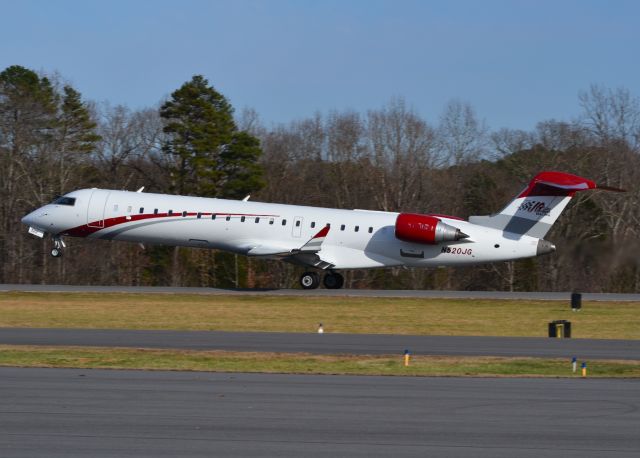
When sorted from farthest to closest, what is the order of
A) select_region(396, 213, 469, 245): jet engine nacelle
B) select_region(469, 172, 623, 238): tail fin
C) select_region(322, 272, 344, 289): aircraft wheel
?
1. select_region(322, 272, 344, 289): aircraft wheel
2. select_region(396, 213, 469, 245): jet engine nacelle
3. select_region(469, 172, 623, 238): tail fin

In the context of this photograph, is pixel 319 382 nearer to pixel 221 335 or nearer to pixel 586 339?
pixel 221 335

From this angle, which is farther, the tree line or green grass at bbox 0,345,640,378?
the tree line

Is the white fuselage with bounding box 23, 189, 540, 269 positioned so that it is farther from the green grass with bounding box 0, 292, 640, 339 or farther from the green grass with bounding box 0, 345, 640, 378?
the green grass with bounding box 0, 345, 640, 378

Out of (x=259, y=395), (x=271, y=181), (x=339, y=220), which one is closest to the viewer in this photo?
(x=259, y=395)

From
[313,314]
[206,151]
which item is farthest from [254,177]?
[313,314]

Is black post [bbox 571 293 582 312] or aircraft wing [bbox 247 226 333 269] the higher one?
aircraft wing [bbox 247 226 333 269]

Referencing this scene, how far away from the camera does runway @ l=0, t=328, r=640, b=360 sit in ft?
72.9

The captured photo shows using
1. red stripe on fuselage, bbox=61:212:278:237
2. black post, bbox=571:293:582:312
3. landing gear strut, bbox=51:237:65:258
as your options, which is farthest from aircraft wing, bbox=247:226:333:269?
Answer: black post, bbox=571:293:582:312

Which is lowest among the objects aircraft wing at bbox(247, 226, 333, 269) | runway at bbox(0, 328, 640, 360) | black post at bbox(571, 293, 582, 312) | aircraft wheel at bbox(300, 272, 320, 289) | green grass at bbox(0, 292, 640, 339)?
runway at bbox(0, 328, 640, 360)

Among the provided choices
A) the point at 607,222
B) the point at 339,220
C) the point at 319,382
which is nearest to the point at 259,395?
the point at 319,382

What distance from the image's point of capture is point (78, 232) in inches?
1554

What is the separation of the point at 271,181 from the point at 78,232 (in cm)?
2643

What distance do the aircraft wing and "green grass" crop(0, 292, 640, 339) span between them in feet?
7.25

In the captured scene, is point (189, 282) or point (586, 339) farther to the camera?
point (189, 282)
